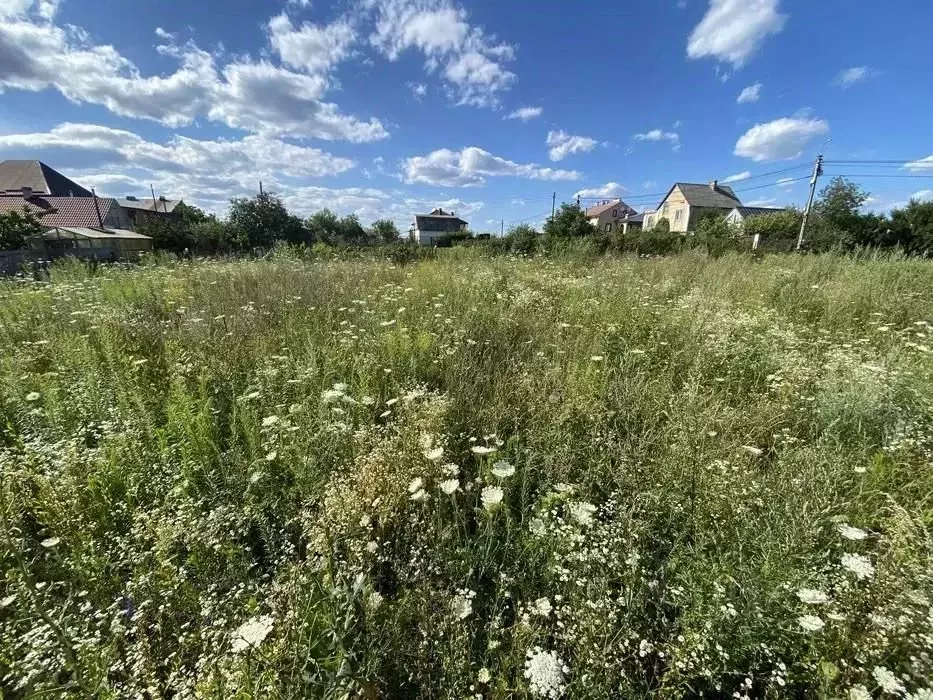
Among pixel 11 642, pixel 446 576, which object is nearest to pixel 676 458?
pixel 446 576

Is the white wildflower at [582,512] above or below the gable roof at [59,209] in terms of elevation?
below

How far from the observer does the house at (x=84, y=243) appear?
15612mm

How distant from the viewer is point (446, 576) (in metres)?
1.46

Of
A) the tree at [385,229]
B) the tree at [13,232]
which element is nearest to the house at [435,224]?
the tree at [385,229]

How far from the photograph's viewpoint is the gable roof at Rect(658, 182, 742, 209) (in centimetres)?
4300

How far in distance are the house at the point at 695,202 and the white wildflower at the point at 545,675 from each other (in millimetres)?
49695

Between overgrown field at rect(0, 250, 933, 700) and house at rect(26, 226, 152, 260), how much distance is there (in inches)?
579

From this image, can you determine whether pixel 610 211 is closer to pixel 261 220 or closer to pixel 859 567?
pixel 261 220

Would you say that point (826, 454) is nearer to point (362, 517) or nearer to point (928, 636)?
point (928, 636)

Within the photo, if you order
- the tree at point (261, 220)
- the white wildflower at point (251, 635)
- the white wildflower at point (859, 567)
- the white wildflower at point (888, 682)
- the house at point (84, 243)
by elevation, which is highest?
the tree at point (261, 220)

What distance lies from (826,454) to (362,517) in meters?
2.40

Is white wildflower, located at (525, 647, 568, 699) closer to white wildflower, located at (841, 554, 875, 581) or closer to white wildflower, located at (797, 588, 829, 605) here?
white wildflower, located at (797, 588, 829, 605)

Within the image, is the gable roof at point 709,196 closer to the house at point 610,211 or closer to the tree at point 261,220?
the house at point 610,211

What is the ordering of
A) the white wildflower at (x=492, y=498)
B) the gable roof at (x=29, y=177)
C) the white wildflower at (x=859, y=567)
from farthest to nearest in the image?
the gable roof at (x=29, y=177)
the white wildflower at (x=492, y=498)
the white wildflower at (x=859, y=567)
